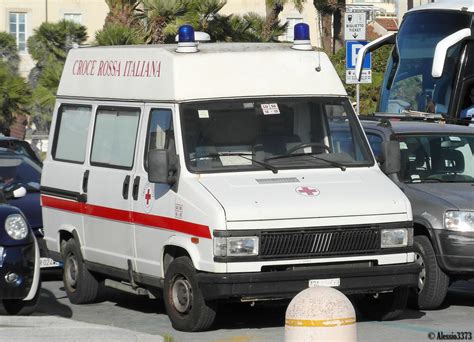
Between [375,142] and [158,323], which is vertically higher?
[375,142]

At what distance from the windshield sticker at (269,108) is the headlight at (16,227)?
2.34 m

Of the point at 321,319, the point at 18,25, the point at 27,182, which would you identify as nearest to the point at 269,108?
the point at 321,319

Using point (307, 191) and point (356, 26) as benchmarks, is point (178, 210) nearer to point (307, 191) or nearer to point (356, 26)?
point (307, 191)

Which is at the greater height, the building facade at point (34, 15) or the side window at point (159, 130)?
the building facade at point (34, 15)

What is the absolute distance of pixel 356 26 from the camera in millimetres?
23875

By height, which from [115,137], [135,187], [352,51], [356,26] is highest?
[356,26]

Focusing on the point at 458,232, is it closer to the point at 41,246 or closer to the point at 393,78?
the point at 41,246

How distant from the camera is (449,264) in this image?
40.2 feet

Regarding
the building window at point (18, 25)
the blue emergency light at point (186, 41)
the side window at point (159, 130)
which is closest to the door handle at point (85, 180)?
the side window at point (159, 130)

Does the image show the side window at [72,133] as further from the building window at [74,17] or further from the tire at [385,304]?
the building window at [74,17]

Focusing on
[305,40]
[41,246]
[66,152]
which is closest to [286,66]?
[305,40]

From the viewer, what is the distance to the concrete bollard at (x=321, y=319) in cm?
782

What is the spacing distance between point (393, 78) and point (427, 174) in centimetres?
951

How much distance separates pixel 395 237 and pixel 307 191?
84 centimetres
